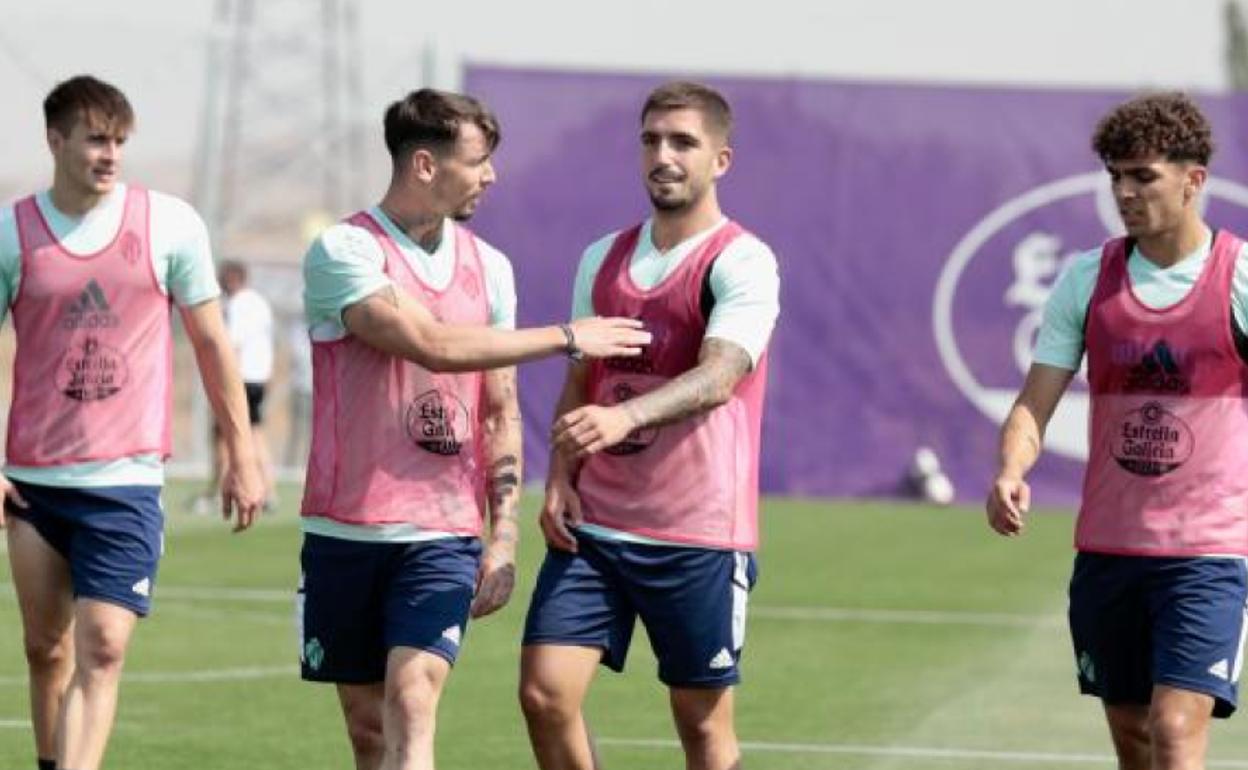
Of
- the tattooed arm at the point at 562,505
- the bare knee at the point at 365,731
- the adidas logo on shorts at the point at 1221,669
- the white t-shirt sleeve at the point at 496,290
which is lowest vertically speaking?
the bare knee at the point at 365,731

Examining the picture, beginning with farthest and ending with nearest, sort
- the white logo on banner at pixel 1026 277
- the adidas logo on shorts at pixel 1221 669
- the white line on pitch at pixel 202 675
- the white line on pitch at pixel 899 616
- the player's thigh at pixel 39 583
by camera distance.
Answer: the white logo on banner at pixel 1026 277, the white line on pitch at pixel 899 616, the white line on pitch at pixel 202 675, the player's thigh at pixel 39 583, the adidas logo on shorts at pixel 1221 669

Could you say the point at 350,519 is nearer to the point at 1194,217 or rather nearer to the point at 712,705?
the point at 712,705

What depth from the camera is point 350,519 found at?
8727 mm

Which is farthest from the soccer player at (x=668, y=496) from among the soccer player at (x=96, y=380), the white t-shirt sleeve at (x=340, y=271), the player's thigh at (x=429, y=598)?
the soccer player at (x=96, y=380)

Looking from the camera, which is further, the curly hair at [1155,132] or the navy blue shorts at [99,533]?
the navy blue shorts at [99,533]

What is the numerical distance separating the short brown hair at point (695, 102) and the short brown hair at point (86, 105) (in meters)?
1.66

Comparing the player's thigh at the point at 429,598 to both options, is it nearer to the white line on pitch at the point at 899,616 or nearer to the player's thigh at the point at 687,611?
the player's thigh at the point at 687,611

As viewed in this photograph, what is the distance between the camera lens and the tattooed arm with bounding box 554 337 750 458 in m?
8.29

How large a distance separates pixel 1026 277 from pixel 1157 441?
17.8 metres

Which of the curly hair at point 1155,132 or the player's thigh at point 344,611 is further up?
the curly hair at point 1155,132

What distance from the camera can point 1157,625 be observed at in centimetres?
864

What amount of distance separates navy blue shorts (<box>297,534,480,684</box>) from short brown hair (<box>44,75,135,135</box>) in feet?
4.92

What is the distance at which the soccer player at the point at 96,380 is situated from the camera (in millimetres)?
9367

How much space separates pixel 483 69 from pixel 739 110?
226cm
